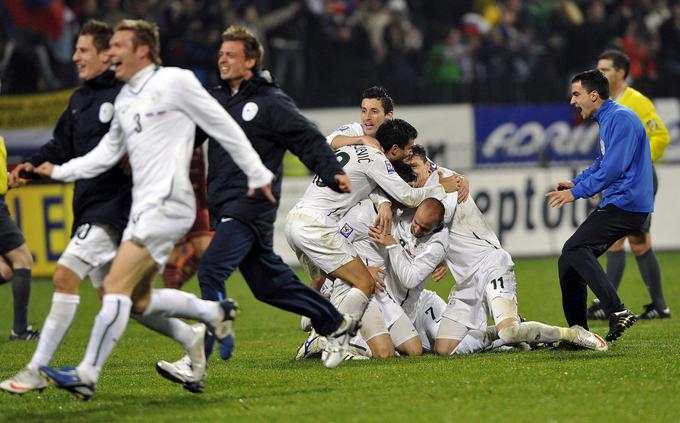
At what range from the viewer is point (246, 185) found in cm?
799

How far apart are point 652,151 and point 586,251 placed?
2566mm

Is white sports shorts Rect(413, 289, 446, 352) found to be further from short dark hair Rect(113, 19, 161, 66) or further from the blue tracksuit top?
short dark hair Rect(113, 19, 161, 66)

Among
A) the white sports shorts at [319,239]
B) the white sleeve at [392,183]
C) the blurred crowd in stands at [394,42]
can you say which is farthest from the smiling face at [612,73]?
the blurred crowd in stands at [394,42]

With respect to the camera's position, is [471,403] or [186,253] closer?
[471,403]

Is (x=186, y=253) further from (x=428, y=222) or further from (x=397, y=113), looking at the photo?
(x=397, y=113)

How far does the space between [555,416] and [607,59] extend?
5.69 meters

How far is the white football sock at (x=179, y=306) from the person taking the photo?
730 cm

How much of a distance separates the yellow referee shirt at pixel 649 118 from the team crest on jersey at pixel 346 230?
10.5 ft

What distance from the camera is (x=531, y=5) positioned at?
82.5 feet

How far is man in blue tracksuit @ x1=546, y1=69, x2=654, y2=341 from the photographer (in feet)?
30.1

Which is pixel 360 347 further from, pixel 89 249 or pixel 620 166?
pixel 89 249

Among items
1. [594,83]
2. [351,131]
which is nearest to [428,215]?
[351,131]

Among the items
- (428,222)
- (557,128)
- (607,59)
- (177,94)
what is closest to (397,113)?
(557,128)

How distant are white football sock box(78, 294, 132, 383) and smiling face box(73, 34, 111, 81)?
5.15 feet
